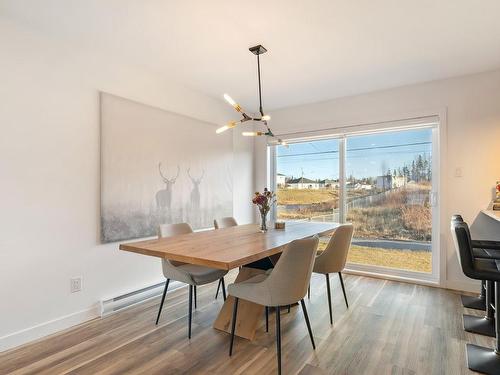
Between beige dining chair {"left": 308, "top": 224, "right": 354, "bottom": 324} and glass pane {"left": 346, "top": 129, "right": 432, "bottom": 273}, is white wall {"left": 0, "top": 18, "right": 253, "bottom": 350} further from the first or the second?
glass pane {"left": 346, "top": 129, "right": 432, "bottom": 273}

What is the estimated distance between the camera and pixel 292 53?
277 cm

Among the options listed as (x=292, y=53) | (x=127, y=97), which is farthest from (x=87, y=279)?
(x=292, y=53)

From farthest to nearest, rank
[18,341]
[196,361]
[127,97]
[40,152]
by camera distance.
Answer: [127,97] < [40,152] < [18,341] < [196,361]

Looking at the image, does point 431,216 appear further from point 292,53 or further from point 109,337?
point 109,337

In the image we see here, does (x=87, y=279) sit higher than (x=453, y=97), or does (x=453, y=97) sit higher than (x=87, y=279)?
(x=453, y=97)

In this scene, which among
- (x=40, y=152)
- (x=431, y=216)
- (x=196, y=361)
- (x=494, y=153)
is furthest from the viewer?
(x=431, y=216)

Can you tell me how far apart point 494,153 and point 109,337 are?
423cm

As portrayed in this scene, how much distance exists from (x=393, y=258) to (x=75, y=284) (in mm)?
3717

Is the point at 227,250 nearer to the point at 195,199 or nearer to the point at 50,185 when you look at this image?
the point at 50,185

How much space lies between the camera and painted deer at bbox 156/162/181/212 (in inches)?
129

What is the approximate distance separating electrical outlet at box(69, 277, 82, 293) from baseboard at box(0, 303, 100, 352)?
0.66 feet

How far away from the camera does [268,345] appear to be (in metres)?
2.16

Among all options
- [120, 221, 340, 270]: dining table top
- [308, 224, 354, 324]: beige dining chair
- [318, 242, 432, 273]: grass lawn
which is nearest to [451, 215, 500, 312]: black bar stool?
[318, 242, 432, 273]: grass lawn

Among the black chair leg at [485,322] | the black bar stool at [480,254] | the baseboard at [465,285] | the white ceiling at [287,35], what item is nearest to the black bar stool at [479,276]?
the black bar stool at [480,254]
